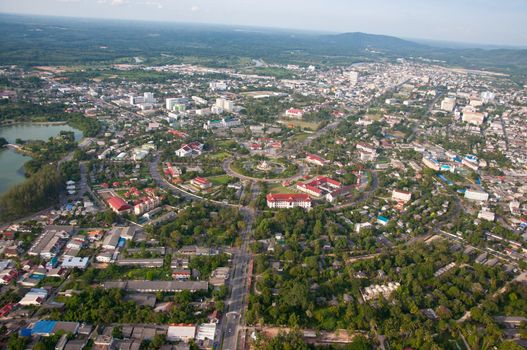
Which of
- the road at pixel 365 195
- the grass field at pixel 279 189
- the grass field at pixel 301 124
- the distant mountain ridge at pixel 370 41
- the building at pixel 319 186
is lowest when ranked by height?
the grass field at pixel 279 189

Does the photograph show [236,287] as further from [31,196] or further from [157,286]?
[31,196]

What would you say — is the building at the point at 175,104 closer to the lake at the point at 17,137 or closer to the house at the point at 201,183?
the lake at the point at 17,137

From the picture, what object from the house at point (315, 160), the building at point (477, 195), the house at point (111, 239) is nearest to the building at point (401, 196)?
the building at point (477, 195)

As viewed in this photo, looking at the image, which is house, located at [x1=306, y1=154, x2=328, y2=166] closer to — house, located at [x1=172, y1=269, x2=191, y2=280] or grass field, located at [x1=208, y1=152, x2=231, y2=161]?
grass field, located at [x1=208, y1=152, x2=231, y2=161]

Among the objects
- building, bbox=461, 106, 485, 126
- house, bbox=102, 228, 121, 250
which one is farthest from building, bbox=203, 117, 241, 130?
building, bbox=461, 106, 485, 126

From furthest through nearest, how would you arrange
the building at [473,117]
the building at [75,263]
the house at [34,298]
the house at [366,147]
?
the building at [473,117], the house at [366,147], the building at [75,263], the house at [34,298]

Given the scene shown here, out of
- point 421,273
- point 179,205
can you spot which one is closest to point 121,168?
point 179,205
